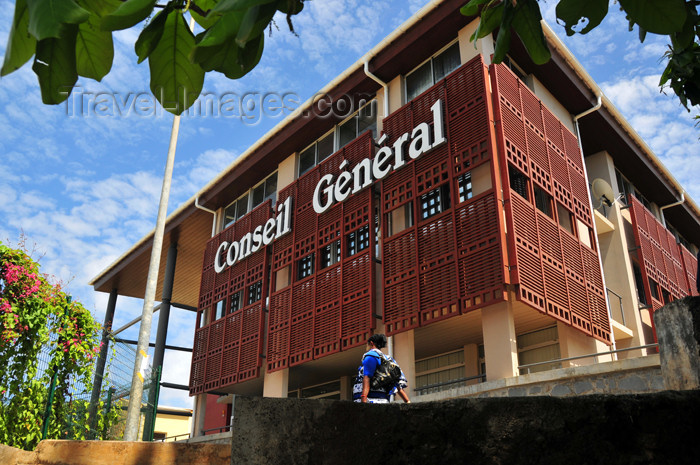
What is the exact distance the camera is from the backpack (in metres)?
6.58

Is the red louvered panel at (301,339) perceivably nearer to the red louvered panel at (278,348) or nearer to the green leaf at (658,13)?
the red louvered panel at (278,348)

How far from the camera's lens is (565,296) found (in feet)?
41.8

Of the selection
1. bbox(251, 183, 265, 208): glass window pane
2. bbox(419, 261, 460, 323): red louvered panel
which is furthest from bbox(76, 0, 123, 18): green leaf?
bbox(251, 183, 265, 208): glass window pane

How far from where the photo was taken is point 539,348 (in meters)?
13.5

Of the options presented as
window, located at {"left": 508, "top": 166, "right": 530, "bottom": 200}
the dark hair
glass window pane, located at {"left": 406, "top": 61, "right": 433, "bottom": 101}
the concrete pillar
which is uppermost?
glass window pane, located at {"left": 406, "top": 61, "right": 433, "bottom": 101}

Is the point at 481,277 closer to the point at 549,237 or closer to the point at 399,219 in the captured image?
the point at 549,237

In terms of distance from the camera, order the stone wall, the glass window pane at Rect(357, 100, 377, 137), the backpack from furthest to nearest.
→ the glass window pane at Rect(357, 100, 377, 137)
the stone wall
the backpack

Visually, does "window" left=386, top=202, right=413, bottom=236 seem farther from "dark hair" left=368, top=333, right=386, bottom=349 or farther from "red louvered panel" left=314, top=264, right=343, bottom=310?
"dark hair" left=368, top=333, right=386, bottom=349

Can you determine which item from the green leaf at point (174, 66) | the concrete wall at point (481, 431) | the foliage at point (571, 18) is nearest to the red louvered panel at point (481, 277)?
the foliage at point (571, 18)

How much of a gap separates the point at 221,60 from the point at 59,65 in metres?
0.31

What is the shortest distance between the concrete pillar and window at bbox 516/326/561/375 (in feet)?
34.2

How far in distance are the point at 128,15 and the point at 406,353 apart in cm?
1242

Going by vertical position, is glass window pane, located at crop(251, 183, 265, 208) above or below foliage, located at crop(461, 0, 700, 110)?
above

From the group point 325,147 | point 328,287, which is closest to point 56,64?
point 328,287
